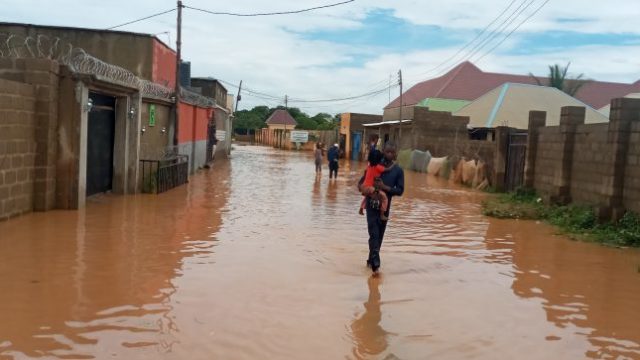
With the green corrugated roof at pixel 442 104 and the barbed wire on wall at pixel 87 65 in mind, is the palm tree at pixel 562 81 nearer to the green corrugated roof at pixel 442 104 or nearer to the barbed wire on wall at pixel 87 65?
the green corrugated roof at pixel 442 104

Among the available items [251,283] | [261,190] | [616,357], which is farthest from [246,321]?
[261,190]

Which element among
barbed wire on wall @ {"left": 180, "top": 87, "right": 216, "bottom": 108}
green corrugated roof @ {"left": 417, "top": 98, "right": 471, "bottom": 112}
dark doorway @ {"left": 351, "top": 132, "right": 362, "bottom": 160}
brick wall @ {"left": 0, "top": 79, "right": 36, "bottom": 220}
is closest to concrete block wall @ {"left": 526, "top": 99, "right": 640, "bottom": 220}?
brick wall @ {"left": 0, "top": 79, "right": 36, "bottom": 220}

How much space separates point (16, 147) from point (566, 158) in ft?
39.9

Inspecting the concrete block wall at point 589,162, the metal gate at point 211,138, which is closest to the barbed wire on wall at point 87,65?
the concrete block wall at point 589,162

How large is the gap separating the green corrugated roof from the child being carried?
130 ft

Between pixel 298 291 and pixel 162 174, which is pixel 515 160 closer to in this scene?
pixel 162 174

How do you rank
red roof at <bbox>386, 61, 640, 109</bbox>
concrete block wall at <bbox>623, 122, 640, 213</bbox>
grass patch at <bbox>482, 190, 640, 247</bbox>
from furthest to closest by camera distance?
red roof at <bbox>386, 61, 640, 109</bbox>, concrete block wall at <bbox>623, 122, 640, 213</bbox>, grass patch at <bbox>482, 190, 640, 247</bbox>

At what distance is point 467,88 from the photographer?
49.8 meters

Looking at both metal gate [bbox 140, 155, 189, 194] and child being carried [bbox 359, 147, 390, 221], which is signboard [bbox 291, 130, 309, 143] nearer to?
metal gate [bbox 140, 155, 189, 194]

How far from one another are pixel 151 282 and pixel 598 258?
6.85 metres

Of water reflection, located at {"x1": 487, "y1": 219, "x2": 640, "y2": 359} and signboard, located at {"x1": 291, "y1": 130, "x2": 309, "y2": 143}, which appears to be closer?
water reflection, located at {"x1": 487, "y1": 219, "x2": 640, "y2": 359}

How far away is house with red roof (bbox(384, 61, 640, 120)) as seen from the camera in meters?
49.0

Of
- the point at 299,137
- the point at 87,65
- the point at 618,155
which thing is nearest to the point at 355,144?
the point at 299,137

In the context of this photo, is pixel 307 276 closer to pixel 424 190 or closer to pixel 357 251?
pixel 357 251
